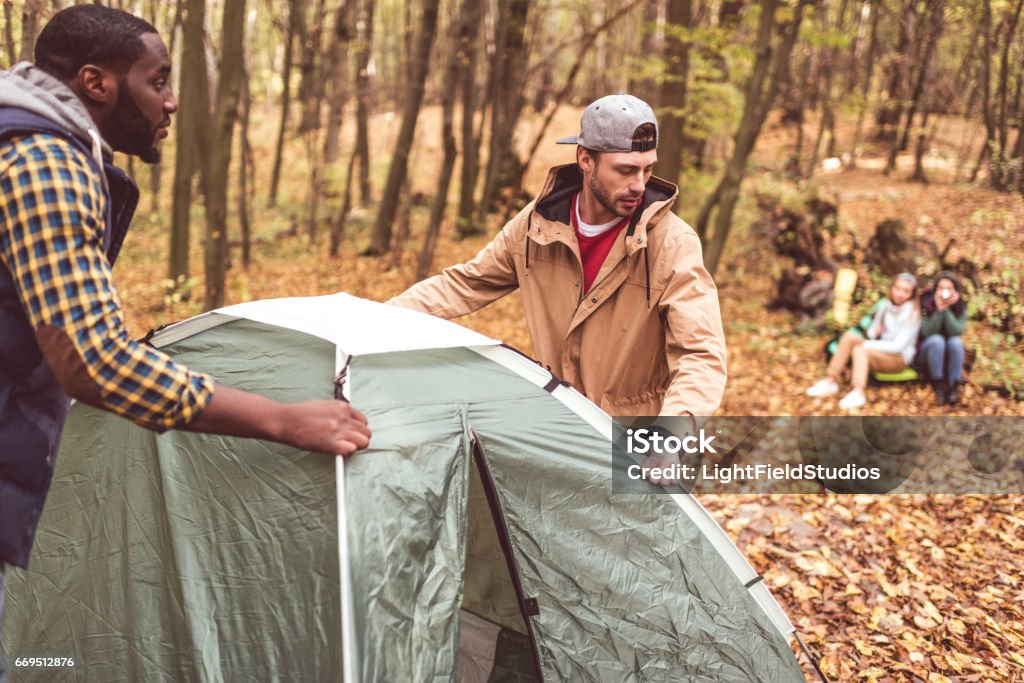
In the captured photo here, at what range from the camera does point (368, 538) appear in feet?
7.45

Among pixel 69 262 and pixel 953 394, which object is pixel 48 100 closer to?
pixel 69 262

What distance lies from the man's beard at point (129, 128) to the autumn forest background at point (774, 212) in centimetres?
362

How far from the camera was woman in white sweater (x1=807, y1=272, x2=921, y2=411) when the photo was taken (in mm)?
7918

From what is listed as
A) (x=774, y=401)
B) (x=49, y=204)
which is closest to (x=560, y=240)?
(x=49, y=204)

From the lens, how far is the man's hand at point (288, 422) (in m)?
1.80

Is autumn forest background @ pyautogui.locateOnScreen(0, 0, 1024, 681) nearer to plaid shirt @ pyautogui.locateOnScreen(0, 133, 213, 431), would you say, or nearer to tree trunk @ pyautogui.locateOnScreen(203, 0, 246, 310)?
tree trunk @ pyautogui.locateOnScreen(203, 0, 246, 310)

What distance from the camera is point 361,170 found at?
1736cm

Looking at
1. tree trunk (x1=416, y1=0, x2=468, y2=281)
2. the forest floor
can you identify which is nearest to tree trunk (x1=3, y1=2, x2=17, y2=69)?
the forest floor

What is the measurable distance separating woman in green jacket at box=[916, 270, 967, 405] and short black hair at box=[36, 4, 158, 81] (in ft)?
25.4

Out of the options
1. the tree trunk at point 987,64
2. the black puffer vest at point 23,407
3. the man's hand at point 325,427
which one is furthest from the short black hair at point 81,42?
the tree trunk at point 987,64

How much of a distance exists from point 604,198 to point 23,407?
80.6 inches

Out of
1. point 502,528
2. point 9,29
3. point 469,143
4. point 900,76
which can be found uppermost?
point 900,76

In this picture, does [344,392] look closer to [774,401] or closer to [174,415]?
[174,415]

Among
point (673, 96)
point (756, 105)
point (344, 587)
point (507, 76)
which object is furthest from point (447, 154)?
point (344, 587)
